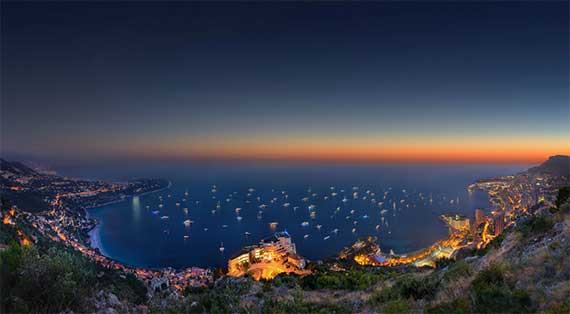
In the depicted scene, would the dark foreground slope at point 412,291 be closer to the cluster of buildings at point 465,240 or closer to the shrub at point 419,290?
the shrub at point 419,290

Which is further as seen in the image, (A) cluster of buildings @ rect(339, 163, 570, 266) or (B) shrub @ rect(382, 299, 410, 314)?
(A) cluster of buildings @ rect(339, 163, 570, 266)

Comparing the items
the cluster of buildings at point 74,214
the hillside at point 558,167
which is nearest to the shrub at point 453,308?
the cluster of buildings at point 74,214

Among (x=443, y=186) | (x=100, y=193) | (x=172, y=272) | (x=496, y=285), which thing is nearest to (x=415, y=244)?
(x=172, y=272)

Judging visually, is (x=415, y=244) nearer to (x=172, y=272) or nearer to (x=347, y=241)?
(x=347, y=241)

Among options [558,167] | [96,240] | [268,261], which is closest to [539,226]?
[268,261]

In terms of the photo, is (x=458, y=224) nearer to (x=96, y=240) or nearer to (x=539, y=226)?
(x=539, y=226)

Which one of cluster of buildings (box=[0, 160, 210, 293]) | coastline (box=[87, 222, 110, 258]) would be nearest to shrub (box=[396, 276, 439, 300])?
cluster of buildings (box=[0, 160, 210, 293])

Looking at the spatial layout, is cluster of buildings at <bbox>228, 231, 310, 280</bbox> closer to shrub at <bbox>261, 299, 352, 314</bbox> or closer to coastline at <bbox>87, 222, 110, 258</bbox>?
shrub at <bbox>261, 299, 352, 314</bbox>

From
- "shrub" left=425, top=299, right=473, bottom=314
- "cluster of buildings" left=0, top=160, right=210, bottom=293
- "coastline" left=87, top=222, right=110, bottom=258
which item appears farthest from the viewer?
"coastline" left=87, top=222, right=110, bottom=258
